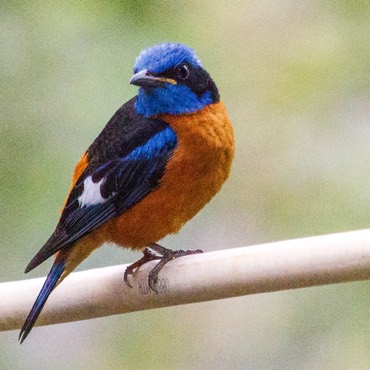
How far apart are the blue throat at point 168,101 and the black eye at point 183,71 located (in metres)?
0.04

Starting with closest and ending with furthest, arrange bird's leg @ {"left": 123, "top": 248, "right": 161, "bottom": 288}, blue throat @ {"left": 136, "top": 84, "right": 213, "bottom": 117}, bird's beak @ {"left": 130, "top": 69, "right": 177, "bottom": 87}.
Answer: bird's leg @ {"left": 123, "top": 248, "right": 161, "bottom": 288}, bird's beak @ {"left": 130, "top": 69, "right": 177, "bottom": 87}, blue throat @ {"left": 136, "top": 84, "right": 213, "bottom": 117}

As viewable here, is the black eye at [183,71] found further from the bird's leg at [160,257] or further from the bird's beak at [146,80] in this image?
the bird's leg at [160,257]

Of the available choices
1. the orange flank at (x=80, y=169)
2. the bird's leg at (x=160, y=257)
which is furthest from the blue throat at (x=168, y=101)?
the bird's leg at (x=160, y=257)

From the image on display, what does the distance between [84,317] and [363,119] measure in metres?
1.51

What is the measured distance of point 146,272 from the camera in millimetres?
2574

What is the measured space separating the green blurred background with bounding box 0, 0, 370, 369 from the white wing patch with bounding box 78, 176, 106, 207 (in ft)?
1.45

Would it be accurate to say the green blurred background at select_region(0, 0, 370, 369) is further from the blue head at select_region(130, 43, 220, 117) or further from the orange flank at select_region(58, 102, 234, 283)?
the blue head at select_region(130, 43, 220, 117)

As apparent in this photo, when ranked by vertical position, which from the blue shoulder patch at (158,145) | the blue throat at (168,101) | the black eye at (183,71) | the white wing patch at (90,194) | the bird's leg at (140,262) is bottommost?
the bird's leg at (140,262)

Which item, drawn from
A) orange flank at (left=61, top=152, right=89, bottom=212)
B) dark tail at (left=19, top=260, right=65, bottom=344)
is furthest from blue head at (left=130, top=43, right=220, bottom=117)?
dark tail at (left=19, top=260, right=65, bottom=344)

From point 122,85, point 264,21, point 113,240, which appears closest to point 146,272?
point 113,240

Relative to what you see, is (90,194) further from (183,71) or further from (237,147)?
(237,147)

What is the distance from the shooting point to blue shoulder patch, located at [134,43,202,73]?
8.94 feet

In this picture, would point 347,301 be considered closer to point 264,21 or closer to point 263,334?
point 263,334

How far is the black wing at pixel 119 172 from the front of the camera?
2697 millimetres
